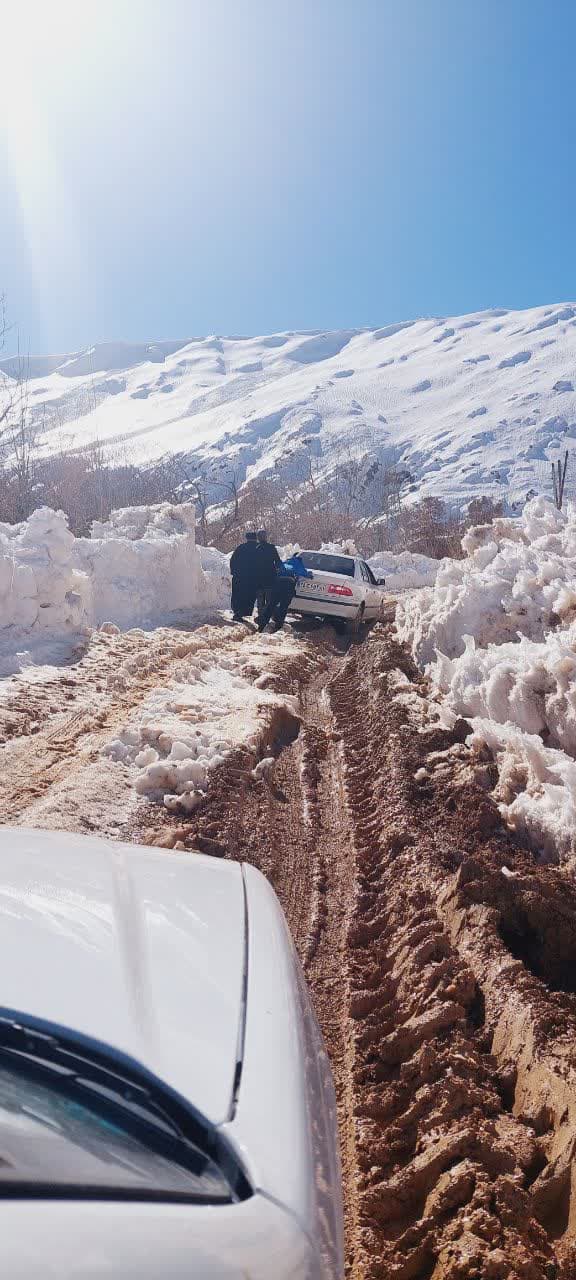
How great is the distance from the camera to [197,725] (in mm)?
7207

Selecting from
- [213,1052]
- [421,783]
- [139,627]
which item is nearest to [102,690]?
[421,783]

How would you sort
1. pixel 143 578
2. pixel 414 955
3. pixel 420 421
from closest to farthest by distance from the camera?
1. pixel 414 955
2. pixel 143 578
3. pixel 420 421

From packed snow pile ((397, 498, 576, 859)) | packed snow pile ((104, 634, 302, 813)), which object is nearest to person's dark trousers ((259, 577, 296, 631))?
packed snow pile ((397, 498, 576, 859))

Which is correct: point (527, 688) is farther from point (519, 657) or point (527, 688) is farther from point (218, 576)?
point (218, 576)

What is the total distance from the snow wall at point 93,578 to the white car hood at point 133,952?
8.36 m

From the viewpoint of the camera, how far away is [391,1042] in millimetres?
3443

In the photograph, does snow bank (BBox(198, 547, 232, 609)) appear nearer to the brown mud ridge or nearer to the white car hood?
the brown mud ridge

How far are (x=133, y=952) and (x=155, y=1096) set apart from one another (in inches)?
15.3

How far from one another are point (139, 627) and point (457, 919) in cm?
987

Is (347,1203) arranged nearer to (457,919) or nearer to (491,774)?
(457,919)

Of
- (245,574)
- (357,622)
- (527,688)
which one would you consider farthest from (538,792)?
(357,622)

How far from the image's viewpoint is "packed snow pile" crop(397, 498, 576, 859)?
5059 mm

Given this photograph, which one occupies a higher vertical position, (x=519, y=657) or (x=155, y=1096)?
(x=155, y=1096)

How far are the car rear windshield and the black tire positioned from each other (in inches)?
26.6
